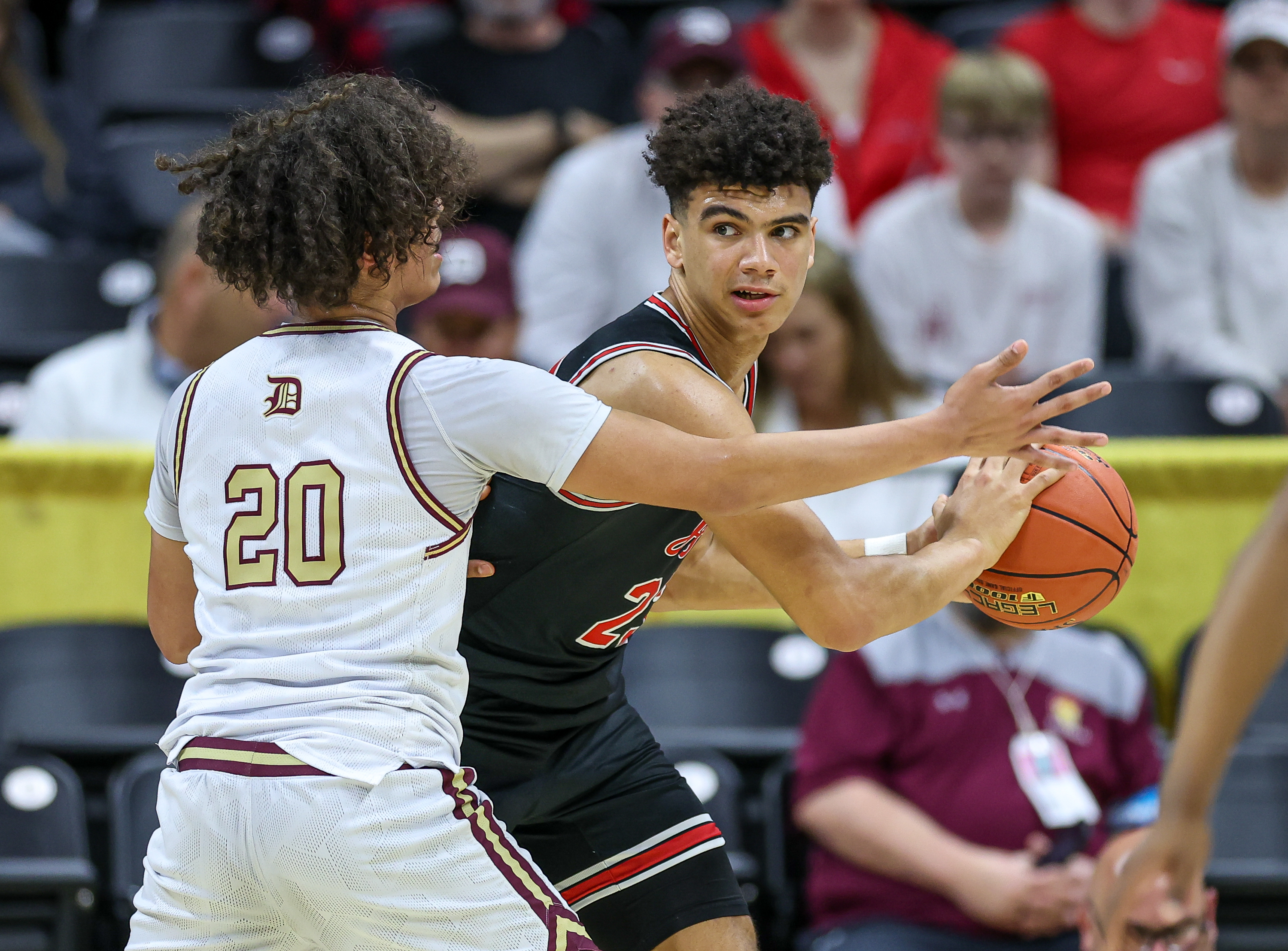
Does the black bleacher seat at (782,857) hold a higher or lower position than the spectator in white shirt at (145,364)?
lower

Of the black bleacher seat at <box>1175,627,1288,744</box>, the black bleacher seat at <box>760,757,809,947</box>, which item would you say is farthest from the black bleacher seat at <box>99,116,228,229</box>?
the black bleacher seat at <box>1175,627,1288,744</box>

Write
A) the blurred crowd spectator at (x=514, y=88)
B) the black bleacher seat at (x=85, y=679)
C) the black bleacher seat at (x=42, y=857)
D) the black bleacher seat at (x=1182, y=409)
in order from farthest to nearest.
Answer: the blurred crowd spectator at (x=514, y=88), the black bleacher seat at (x=1182, y=409), the black bleacher seat at (x=85, y=679), the black bleacher seat at (x=42, y=857)

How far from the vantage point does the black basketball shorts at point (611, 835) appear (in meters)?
2.95

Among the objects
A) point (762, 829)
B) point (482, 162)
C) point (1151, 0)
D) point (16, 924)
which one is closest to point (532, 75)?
point (482, 162)

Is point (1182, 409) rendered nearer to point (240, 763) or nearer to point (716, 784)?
point (716, 784)

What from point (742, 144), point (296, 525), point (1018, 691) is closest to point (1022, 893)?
point (1018, 691)

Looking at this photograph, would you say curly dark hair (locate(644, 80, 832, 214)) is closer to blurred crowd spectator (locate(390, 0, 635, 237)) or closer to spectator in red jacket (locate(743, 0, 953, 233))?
blurred crowd spectator (locate(390, 0, 635, 237))

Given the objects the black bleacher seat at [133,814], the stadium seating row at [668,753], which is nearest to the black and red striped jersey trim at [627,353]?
the stadium seating row at [668,753]

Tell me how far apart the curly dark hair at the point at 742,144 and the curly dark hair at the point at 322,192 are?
0.46m

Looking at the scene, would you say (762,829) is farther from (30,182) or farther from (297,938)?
(30,182)

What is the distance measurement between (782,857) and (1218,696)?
2.81m

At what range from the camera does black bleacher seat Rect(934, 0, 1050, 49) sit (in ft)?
25.4

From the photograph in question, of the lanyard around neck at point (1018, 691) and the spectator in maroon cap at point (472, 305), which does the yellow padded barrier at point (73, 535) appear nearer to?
the spectator in maroon cap at point (472, 305)

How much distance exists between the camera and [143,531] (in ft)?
17.1
